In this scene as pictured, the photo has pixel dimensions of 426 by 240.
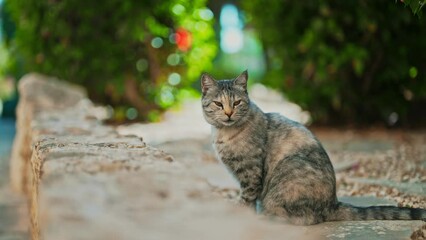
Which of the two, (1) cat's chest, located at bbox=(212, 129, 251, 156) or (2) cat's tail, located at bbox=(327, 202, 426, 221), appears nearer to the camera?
(2) cat's tail, located at bbox=(327, 202, 426, 221)

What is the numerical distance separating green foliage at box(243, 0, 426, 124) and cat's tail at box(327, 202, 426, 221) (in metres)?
4.17

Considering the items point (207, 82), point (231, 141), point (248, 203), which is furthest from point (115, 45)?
point (248, 203)

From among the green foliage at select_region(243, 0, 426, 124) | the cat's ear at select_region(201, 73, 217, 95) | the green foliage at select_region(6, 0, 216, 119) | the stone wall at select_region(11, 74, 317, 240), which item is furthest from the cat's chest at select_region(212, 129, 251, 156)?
the green foliage at select_region(6, 0, 216, 119)

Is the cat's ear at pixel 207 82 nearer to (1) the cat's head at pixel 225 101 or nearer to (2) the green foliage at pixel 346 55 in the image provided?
(1) the cat's head at pixel 225 101

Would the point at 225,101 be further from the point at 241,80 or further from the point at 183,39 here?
the point at 183,39

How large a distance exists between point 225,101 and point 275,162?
431 mm

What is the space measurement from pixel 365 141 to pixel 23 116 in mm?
3621

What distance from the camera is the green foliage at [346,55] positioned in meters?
7.50

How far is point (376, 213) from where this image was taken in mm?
3406

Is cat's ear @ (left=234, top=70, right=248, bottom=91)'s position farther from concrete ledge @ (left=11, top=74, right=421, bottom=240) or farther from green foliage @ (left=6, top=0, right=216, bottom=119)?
Answer: green foliage @ (left=6, top=0, right=216, bottom=119)

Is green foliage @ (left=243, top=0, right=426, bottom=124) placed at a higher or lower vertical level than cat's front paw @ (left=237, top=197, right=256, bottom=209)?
higher

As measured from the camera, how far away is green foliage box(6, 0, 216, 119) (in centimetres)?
867

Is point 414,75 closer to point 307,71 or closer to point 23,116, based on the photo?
point 307,71

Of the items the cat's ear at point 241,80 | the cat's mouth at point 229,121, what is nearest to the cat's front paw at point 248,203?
the cat's mouth at point 229,121
